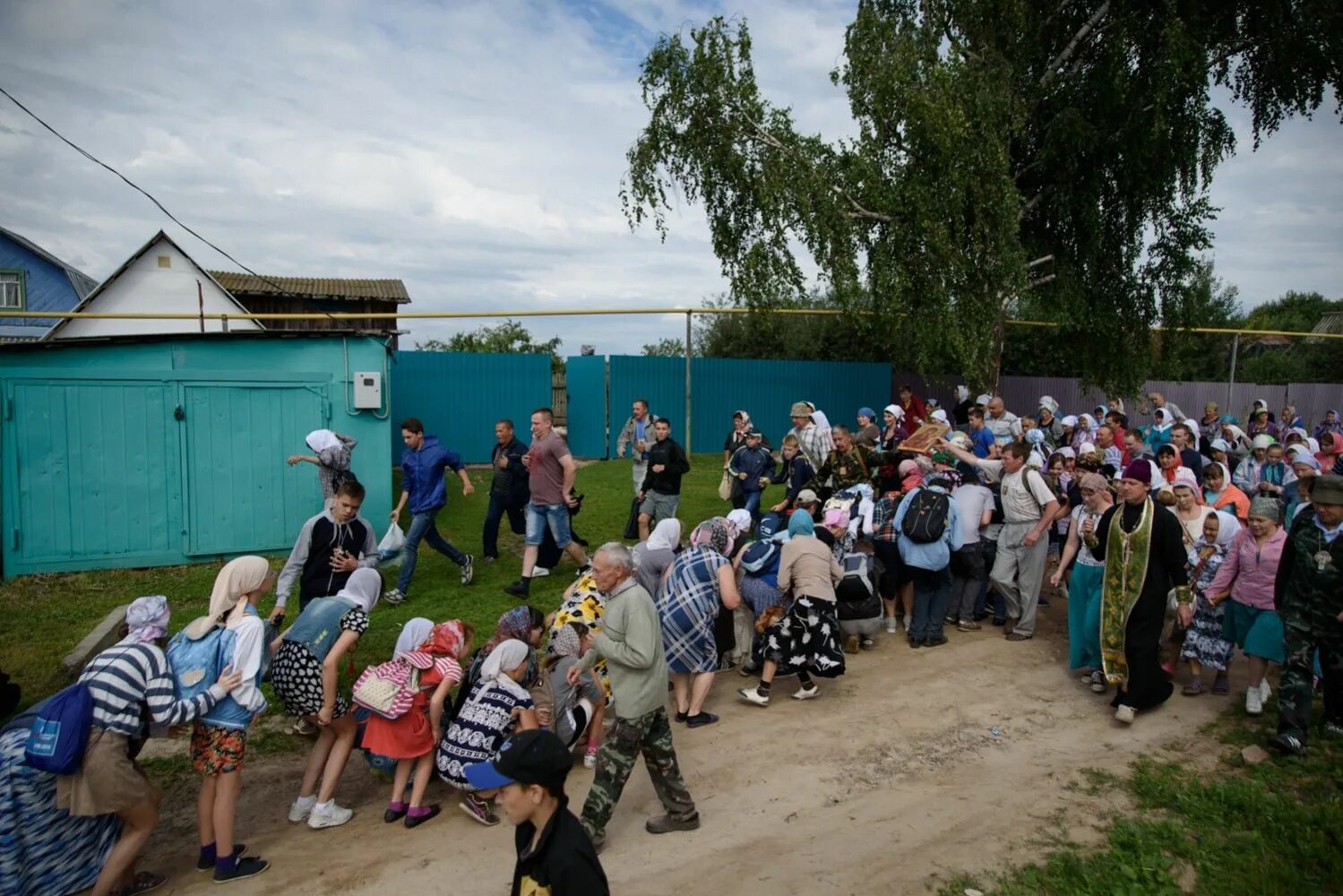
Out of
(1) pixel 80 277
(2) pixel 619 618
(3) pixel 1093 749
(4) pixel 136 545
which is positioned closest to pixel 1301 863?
(3) pixel 1093 749

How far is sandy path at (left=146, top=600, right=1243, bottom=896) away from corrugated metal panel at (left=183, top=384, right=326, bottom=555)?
5.14 m

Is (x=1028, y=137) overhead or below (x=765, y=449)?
overhead

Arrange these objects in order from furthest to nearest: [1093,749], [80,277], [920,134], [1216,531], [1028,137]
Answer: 1. [80,277]
2. [1028,137]
3. [920,134]
4. [1216,531]
5. [1093,749]

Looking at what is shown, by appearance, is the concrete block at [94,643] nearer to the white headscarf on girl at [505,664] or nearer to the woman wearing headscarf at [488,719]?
the woman wearing headscarf at [488,719]

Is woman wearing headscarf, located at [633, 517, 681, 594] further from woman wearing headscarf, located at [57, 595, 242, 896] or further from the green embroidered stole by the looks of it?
the green embroidered stole

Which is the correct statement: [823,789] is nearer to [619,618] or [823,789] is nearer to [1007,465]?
[619,618]

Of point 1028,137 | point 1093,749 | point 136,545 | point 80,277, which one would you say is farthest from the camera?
point 80,277

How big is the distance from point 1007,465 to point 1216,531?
176cm

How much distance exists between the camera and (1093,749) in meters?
5.85

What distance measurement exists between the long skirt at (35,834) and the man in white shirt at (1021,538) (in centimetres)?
706

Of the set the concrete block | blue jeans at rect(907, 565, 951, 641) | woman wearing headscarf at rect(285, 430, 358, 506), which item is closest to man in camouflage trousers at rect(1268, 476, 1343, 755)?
blue jeans at rect(907, 565, 951, 641)

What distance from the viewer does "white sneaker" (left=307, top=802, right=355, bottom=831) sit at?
4832 mm

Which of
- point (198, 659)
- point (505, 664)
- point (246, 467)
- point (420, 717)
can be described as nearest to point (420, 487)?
point (246, 467)

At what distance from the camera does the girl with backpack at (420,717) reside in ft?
15.7
